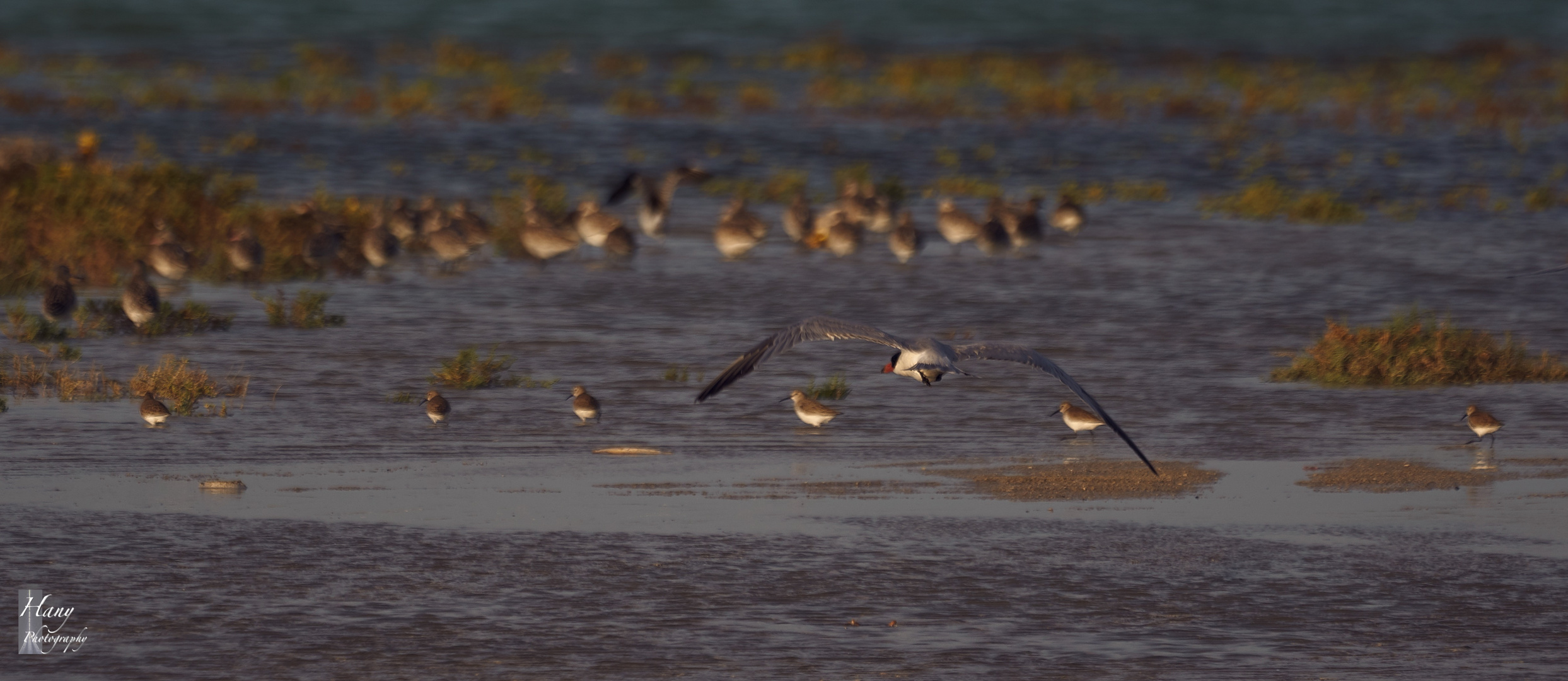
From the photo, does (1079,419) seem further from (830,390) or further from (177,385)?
(177,385)

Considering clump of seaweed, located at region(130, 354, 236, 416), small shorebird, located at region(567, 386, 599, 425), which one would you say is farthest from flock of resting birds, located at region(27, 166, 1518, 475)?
small shorebird, located at region(567, 386, 599, 425)

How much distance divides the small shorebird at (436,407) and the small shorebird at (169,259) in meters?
6.61

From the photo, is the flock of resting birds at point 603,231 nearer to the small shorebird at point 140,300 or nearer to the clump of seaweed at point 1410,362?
the small shorebird at point 140,300

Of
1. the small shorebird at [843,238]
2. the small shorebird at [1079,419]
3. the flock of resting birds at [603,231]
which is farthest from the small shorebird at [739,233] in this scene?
the small shorebird at [1079,419]

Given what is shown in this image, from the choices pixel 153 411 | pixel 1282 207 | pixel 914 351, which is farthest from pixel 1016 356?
pixel 1282 207

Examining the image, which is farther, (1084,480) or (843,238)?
(843,238)

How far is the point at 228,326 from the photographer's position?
16531 mm

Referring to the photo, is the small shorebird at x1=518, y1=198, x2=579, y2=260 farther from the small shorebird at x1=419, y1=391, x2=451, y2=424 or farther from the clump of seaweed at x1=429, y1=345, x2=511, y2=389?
the small shorebird at x1=419, y1=391, x2=451, y2=424

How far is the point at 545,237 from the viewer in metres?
21.0

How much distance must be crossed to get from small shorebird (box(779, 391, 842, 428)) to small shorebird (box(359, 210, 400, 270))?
796cm

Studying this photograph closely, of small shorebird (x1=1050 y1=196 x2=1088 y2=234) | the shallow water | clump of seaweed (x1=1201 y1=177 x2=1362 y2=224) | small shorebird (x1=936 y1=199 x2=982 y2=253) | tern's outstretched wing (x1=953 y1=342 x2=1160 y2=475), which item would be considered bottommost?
the shallow water

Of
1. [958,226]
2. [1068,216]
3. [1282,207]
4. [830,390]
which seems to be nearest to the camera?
[830,390]

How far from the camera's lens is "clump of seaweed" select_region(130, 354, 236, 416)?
12.8m

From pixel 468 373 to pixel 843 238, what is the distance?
8270mm
